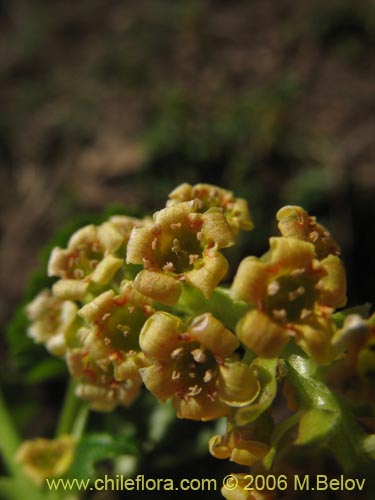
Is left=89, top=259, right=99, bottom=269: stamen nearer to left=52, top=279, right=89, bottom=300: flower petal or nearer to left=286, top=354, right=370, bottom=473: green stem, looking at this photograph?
left=52, top=279, right=89, bottom=300: flower petal

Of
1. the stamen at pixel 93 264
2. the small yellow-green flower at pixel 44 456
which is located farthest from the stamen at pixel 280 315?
the small yellow-green flower at pixel 44 456

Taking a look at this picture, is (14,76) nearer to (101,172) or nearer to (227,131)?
(101,172)

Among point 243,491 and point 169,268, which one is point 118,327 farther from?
point 243,491

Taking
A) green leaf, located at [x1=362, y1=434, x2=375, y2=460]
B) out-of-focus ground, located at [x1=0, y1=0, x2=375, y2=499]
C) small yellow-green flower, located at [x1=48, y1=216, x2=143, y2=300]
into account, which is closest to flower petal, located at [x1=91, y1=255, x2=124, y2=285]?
small yellow-green flower, located at [x1=48, y1=216, x2=143, y2=300]

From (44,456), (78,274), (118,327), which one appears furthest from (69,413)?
(118,327)

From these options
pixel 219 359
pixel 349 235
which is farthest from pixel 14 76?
pixel 219 359

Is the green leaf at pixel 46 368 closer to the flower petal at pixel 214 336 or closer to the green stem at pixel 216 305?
the green stem at pixel 216 305
